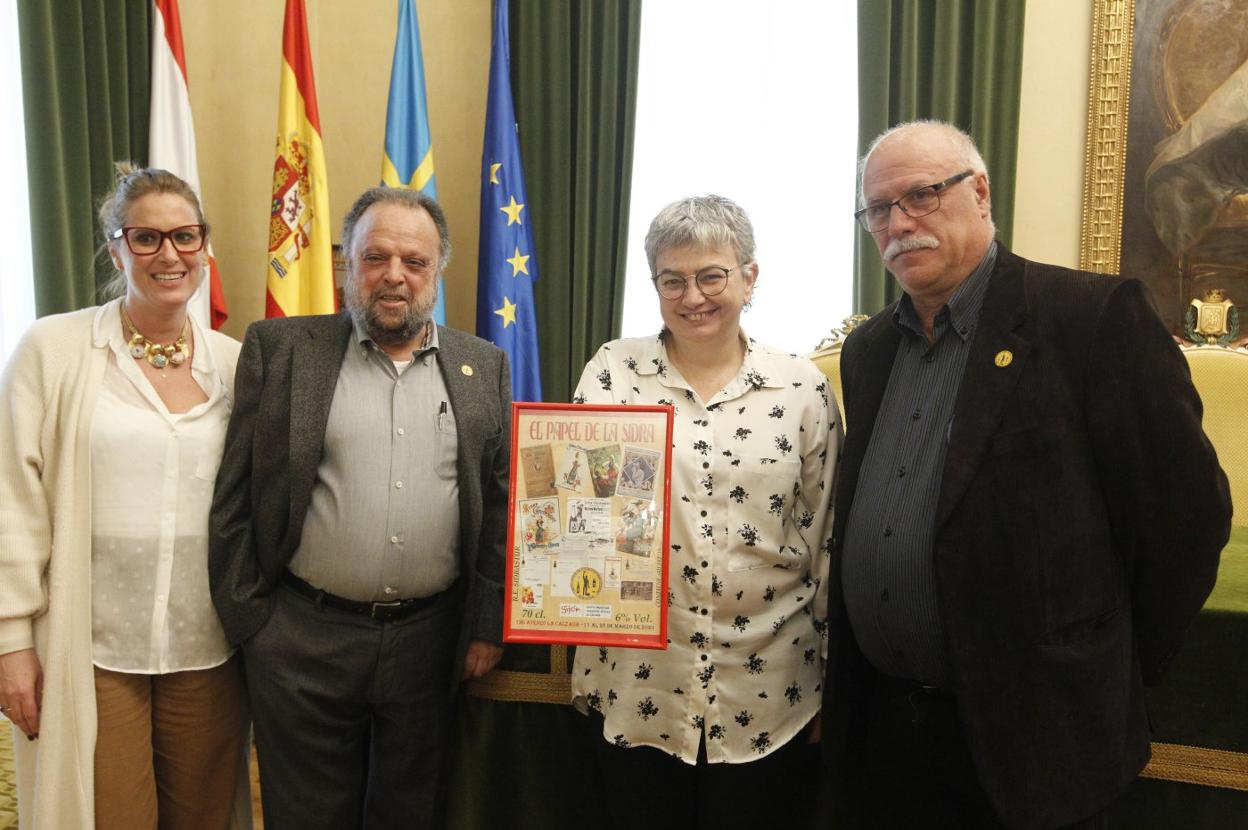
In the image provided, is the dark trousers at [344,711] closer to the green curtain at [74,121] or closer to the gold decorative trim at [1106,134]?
the green curtain at [74,121]

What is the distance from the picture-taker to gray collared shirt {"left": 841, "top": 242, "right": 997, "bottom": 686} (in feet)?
5.51

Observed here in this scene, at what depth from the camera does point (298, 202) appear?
414 centimetres

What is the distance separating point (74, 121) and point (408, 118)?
1427mm

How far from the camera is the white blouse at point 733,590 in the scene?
74.9 inches

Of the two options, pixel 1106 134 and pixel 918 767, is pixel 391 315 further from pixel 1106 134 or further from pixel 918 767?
pixel 1106 134

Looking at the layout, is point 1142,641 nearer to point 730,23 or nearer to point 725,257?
point 725,257

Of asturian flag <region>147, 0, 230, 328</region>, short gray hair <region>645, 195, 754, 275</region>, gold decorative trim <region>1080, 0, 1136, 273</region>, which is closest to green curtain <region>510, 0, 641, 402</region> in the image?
asturian flag <region>147, 0, 230, 328</region>

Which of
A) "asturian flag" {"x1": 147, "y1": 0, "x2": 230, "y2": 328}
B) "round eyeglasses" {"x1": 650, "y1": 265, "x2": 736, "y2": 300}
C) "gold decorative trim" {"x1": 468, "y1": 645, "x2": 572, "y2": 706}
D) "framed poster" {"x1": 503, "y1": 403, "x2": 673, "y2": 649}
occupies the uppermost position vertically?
"asturian flag" {"x1": 147, "y1": 0, "x2": 230, "y2": 328}

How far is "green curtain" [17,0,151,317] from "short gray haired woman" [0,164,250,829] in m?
2.02

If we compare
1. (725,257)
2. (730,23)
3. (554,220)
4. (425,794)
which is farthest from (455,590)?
(730,23)

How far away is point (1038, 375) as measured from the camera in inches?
63.5

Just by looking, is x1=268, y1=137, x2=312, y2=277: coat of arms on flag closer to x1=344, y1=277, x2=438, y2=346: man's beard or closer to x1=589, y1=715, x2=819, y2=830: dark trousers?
x1=344, y1=277, x2=438, y2=346: man's beard

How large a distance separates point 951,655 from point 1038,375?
0.53m

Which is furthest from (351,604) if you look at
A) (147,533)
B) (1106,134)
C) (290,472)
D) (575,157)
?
(1106,134)
